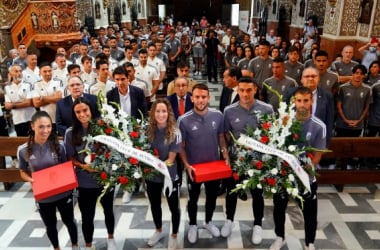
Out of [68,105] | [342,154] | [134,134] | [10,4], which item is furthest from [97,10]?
[134,134]

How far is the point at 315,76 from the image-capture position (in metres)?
3.75

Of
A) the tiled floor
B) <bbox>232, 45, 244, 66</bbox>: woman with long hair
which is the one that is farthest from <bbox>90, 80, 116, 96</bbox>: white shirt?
<bbox>232, 45, 244, 66</bbox>: woman with long hair

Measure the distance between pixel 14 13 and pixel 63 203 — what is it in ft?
35.6

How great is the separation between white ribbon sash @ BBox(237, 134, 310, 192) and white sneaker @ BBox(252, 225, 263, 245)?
1026 mm

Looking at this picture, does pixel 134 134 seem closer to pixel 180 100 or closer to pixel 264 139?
pixel 264 139

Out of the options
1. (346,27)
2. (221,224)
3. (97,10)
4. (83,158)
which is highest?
(97,10)

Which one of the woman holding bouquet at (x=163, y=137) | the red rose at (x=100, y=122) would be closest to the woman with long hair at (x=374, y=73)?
the woman holding bouquet at (x=163, y=137)

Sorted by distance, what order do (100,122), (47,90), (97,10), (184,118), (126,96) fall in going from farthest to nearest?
(97,10) < (47,90) < (126,96) < (184,118) < (100,122)

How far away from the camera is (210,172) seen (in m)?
3.14

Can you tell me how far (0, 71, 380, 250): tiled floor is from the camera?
367cm

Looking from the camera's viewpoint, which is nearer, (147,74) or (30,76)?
(30,76)

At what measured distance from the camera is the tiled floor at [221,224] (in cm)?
367

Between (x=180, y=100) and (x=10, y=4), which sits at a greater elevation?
(x=10, y=4)

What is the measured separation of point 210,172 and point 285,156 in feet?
2.29
